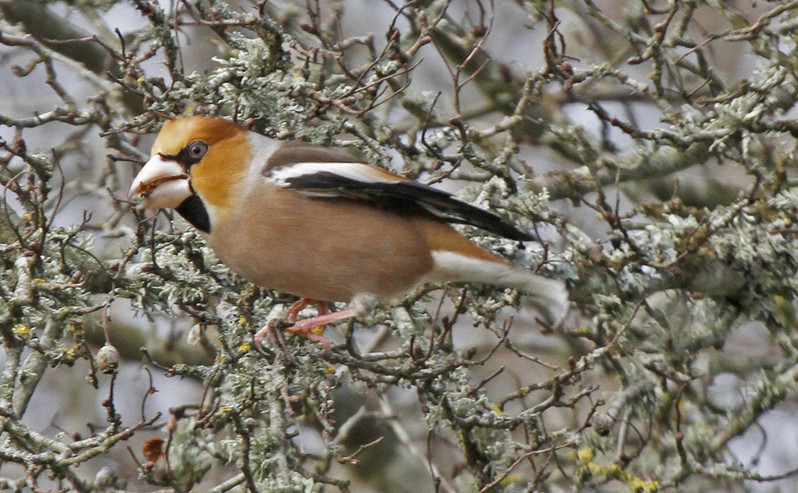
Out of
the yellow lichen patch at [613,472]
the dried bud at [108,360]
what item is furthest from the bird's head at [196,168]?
the yellow lichen patch at [613,472]

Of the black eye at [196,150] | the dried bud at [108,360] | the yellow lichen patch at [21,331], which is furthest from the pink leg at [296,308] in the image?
the yellow lichen patch at [21,331]

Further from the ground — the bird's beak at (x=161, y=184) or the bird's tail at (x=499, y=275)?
the bird's beak at (x=161, y=184)

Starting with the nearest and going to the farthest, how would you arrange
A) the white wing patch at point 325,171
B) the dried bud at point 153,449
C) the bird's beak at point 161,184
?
the dried bud at point 153,449 → the bird's beak at point 161,184 → the white wing patch at point 325,171

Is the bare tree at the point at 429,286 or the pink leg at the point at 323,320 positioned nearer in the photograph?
the bare tree at the point at 429,286

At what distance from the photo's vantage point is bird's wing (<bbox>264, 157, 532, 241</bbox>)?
375cm

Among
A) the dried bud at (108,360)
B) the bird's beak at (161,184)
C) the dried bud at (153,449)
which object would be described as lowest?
the dried bud at (153,449)

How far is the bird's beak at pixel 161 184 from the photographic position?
3.69 meters

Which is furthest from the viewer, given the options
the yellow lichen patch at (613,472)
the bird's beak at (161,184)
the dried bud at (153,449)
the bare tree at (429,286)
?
the yellow lichen patch at (613,472)

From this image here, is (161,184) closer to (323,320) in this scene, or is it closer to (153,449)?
(323,320)

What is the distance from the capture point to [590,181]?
480 cm

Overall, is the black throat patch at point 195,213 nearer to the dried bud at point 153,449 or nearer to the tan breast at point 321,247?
the tan breast at point 321,247

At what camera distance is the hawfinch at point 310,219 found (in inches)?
147

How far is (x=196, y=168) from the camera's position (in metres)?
3.89

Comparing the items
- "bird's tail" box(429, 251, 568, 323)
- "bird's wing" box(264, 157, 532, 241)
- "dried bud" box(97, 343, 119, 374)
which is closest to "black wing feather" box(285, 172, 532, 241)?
"bird's wing" box(264, 157, 532, 241)
